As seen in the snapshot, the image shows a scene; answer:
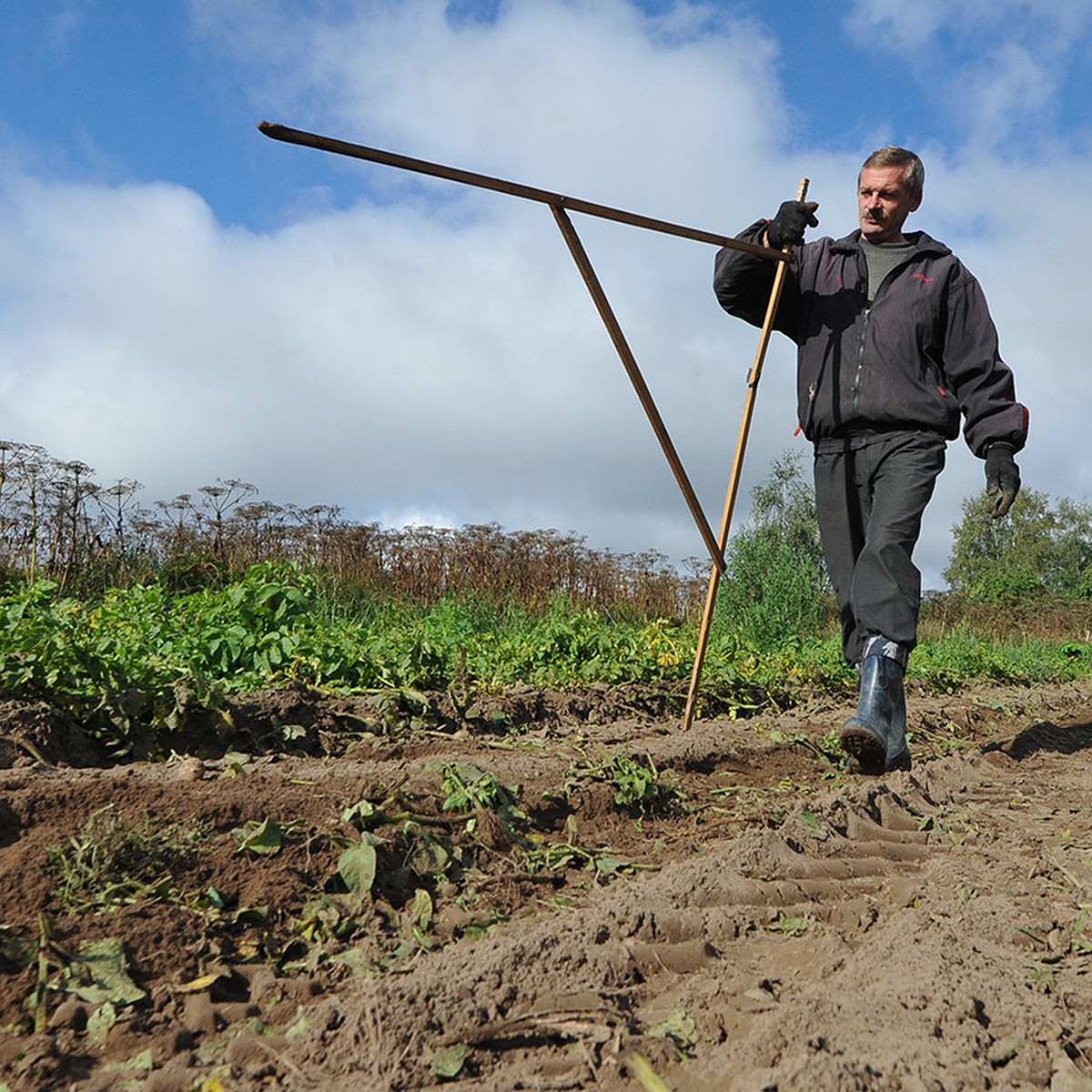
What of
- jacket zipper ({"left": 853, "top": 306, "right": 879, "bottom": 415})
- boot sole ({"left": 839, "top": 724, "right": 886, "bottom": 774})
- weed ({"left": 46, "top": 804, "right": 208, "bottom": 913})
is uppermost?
jacket zipper ({"left": 853, "top": 306, "right": 879, "bottom": 415})

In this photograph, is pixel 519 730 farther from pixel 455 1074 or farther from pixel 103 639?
pixel 455 1074

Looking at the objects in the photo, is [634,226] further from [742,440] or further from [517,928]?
[517,928]

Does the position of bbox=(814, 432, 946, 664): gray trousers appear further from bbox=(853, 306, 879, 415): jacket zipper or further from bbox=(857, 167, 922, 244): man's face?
bbox=(857, 167, 922, 244): man's face

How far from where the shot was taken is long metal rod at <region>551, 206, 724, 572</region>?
3.96 meters

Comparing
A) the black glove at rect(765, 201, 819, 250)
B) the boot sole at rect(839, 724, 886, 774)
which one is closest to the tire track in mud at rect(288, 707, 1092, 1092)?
the boot sole at rect(839, 724, 886, 774)

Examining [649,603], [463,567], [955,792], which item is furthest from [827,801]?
[649,603]

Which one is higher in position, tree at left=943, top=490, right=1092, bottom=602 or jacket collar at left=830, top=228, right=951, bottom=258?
tree at left=943, top=490, right=1092, bottom=602

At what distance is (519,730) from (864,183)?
2.96 meters

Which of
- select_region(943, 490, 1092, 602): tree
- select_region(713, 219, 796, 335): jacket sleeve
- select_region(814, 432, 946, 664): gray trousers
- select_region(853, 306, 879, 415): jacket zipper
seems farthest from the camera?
select_region(943, 490, 1092, 602): tree

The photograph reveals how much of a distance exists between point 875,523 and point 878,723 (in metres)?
0.89

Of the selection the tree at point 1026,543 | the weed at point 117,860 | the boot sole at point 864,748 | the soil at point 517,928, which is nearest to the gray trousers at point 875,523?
the boot sole at point 864,748

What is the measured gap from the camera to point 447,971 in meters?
1.80

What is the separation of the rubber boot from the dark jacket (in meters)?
1.12

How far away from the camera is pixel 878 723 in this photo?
12.9 ft
